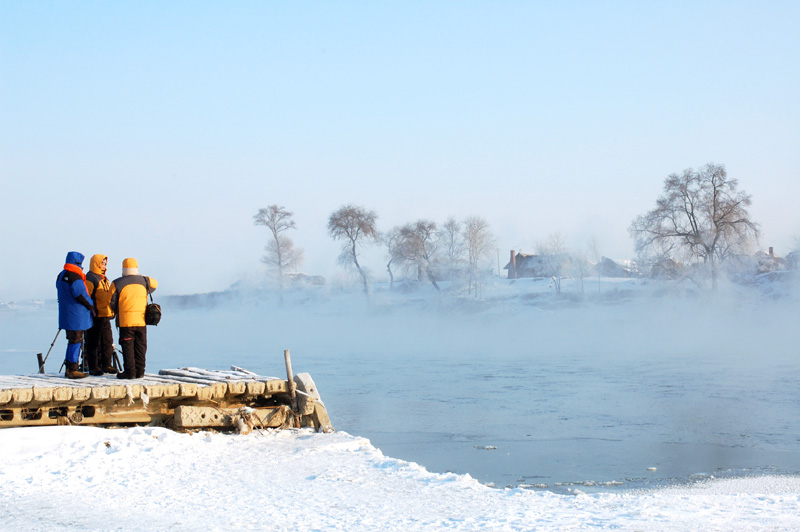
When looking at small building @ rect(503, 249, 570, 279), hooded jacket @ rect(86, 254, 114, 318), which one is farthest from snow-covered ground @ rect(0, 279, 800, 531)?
small building @ rect(503, 249, 570, 279)

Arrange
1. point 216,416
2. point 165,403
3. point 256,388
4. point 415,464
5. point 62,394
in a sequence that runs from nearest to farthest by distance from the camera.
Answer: point 415,464 < point 62,394 < point 216,416 < point 165,403 < point 256,388

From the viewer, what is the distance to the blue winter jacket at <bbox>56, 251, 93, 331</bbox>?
29.8 feet

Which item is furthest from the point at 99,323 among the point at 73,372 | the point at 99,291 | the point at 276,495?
the point at 276,495

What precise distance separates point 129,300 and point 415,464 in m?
4.15

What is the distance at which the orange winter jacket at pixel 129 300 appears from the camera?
352 inches

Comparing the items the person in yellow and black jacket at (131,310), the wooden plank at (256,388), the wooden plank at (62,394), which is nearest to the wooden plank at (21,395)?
the wooden plank at (62,394)

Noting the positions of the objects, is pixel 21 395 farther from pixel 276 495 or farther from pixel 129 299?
pixel 276 495

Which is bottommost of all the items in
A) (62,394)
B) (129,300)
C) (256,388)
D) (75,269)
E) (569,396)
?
(569,396)

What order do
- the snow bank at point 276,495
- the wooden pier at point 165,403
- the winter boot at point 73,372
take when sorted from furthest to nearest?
1. the winter boot at point 73,372
2. the wooden pier at point 165,403
3. the snow bank at point 276,495

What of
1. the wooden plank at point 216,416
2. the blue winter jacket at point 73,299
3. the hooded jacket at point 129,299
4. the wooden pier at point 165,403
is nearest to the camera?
the wooden pier at point 165,403

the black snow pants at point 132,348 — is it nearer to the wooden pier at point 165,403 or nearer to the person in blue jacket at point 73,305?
the wooden pier at point 165,403

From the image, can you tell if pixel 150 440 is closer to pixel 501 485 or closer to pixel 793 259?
pixel 501 485

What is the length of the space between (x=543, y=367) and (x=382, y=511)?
60.1 ft

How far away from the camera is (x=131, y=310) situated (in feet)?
29.5
